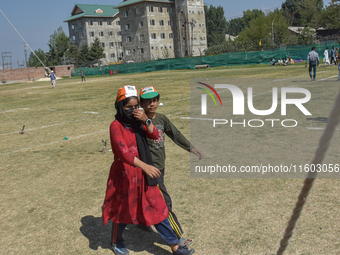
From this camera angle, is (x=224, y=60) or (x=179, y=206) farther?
(x=224, y=60)

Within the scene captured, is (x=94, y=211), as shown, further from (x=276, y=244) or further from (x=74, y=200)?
(x=276, y=244)

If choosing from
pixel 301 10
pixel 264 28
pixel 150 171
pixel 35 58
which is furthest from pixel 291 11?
pixel 150 171

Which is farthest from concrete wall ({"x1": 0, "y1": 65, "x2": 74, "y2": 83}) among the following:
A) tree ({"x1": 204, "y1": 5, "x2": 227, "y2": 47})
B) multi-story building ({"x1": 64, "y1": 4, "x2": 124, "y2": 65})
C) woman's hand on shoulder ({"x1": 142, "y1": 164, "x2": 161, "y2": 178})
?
tree ({"x1": 204, "y1": 5, "x2": 227, "y2": 47})

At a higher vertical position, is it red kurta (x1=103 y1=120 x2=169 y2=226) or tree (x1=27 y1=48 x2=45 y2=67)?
tree (x1=27 y1=48 x2=45 y2=67)

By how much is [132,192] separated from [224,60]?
40.9m

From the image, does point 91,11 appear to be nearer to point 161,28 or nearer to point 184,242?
point 161,28

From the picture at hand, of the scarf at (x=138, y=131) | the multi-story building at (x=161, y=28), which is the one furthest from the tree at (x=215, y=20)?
the scarf at (x=138, y=131)

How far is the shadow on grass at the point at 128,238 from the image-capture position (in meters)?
3.51

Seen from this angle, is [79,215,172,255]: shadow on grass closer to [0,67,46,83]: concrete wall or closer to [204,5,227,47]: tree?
[0,67,46,83]: concrete wall

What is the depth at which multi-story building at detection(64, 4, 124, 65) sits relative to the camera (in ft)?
309

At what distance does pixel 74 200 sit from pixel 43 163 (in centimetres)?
232

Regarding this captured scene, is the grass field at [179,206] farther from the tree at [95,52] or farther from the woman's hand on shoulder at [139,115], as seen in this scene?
the tree at [95,52]

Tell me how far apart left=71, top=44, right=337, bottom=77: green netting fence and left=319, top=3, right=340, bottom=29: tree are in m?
38.3

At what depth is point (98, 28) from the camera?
9556cm
